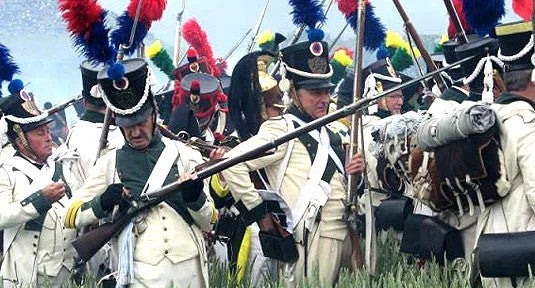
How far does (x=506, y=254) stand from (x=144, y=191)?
1947 millimetres

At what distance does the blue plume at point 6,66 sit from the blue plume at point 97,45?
4.98 feet

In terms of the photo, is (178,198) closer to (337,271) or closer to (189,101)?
(337,271)

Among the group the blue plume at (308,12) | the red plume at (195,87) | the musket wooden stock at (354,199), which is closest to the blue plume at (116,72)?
the musket wooden stock at (354,199)

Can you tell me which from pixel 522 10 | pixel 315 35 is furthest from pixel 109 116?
pixel 522 10

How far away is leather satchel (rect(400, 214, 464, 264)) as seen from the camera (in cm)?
604

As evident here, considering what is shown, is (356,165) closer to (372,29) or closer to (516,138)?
(516,138)

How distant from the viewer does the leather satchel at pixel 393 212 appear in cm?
729

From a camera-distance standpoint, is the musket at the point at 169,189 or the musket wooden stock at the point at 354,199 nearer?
the musket at the point at 169,189

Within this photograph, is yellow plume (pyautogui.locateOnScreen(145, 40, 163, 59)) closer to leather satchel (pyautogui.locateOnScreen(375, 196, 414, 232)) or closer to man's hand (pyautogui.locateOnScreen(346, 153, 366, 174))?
leather satchel (pyautogui.locateOnScreen(375, 196, 414, 232))

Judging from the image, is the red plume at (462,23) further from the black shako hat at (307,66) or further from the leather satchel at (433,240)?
the leather satchel at (433,240)

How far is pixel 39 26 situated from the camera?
1549 inches

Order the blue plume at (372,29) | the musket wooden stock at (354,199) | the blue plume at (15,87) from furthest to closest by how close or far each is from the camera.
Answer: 1. the blue plume at (372,29)
2. the blue plume at (15,87)
3. the musket wooden stock at (354,199)

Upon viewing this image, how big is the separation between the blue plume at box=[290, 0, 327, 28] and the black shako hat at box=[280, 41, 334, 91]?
19.1 inches

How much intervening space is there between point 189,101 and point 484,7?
3.07 m
